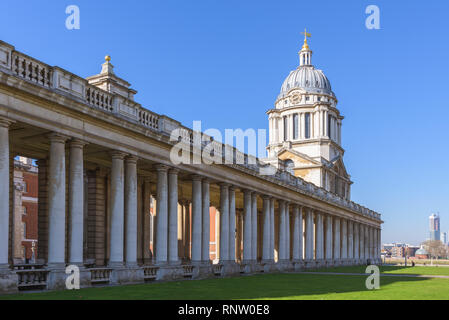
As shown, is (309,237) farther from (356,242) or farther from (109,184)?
(109,184)

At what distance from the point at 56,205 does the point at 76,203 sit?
4.97 ft

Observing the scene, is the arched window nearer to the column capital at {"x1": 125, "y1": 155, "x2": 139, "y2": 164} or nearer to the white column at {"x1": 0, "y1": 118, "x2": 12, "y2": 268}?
the column capital at {"x1": 125, "y1": 155, "x2": 139, "y2": 164}

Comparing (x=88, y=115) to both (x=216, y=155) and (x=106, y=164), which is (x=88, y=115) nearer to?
(x=106, y=164)

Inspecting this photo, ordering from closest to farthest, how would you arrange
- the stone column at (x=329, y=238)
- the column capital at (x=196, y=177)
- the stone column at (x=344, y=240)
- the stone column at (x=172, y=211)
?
the stone column at (x=172, y=211)
the column capital at (x=196, y=177)
the stone column at (x=329, y=238)
the stone column at (x=344, y=240)

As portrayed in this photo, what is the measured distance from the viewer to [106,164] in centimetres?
3434

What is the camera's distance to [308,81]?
106m

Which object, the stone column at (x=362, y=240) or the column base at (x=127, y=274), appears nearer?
the column base at (x=127, y=274)

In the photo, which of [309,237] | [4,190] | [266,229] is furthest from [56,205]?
[309,237]

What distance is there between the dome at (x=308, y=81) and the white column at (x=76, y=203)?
82.3 metres

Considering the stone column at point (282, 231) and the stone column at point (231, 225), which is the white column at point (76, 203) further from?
the stone column at point (282, 231)

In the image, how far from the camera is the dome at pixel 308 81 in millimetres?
105312

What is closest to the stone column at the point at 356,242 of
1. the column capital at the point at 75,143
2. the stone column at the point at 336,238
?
the stone column at the point at 336,238

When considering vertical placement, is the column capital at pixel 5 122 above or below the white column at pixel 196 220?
above
